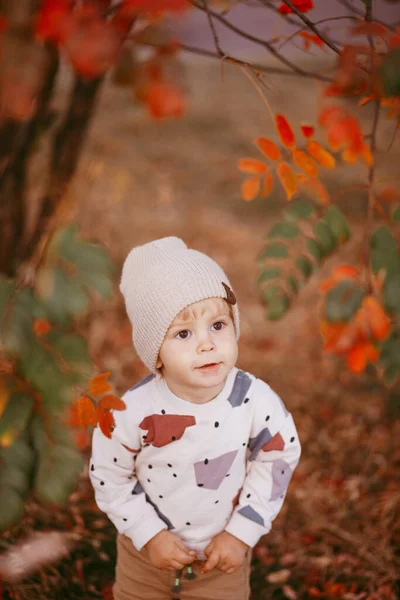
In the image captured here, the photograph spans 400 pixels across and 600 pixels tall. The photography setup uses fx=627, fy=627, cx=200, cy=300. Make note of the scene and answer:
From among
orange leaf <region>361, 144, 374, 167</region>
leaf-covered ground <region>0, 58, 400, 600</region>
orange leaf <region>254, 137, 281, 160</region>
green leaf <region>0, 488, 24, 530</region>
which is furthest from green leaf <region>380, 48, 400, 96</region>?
green leaf <region>0, 488, 24, 530</region>

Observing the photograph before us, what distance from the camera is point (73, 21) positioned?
151 cm

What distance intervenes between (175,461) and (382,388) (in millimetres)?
1884

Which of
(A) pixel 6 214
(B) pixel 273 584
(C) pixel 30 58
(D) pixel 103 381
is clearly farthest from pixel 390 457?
(C) pixel 30 58

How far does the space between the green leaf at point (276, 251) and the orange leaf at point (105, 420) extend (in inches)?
34.5

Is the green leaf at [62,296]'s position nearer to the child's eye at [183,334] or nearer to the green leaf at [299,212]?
the child's eye at [183,334]

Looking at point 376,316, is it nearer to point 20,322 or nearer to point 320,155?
point 320,155

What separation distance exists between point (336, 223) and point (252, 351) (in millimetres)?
1550

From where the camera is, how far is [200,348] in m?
1.32

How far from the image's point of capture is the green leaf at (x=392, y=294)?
1.91 meters

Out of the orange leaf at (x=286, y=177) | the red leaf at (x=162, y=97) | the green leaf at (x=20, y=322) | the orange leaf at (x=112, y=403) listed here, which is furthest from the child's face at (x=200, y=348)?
the red leaf at (x=162, y=97)

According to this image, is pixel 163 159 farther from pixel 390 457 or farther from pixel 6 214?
pixel 390 457

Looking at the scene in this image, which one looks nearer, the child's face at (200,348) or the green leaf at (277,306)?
the child's face at (200,348)

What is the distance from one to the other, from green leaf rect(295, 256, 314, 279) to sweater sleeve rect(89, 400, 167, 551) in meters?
0.87

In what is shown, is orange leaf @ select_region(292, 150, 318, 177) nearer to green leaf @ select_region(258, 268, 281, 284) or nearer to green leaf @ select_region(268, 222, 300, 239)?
green leaf @ select_region(268, 222, 300, 239)
